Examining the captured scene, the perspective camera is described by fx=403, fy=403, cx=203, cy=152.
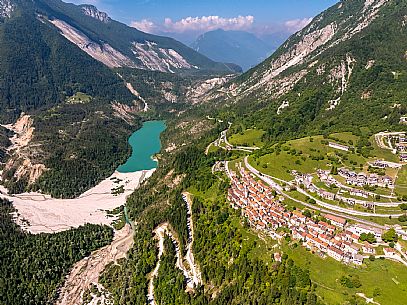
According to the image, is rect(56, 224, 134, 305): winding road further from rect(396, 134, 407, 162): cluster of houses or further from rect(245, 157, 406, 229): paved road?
rect(396, 134, 407, 162): cluster of houses

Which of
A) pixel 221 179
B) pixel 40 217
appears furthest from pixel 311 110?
pixel 40 217

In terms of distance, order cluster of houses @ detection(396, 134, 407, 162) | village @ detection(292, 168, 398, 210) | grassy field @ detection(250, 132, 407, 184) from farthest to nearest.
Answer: cluster of houses @ detection(396, 134, 407, 162) < grassy field @ detection(250, 132, 407, 184) < village @ detection(292, 168, 398, 210)

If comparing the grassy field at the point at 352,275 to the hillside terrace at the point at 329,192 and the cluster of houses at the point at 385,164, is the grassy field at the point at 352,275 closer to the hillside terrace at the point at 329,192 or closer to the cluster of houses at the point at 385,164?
the hillside terrace at the point at 329,192

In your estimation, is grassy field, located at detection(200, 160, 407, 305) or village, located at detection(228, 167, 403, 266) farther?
village, located at detection(228, 167, 403, 266)

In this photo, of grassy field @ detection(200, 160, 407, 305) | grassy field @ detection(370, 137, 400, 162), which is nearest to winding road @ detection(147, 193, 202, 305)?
grassy field @ detection(200, 160, 407, 305)

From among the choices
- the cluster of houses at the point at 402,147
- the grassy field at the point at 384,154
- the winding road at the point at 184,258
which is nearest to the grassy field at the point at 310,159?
the grassy field at the point at 384,154

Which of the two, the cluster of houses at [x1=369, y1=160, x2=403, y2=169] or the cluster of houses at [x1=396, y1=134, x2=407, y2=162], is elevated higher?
the cluster of houses at [x1=396, y1=134, x2=407, y2=162]
